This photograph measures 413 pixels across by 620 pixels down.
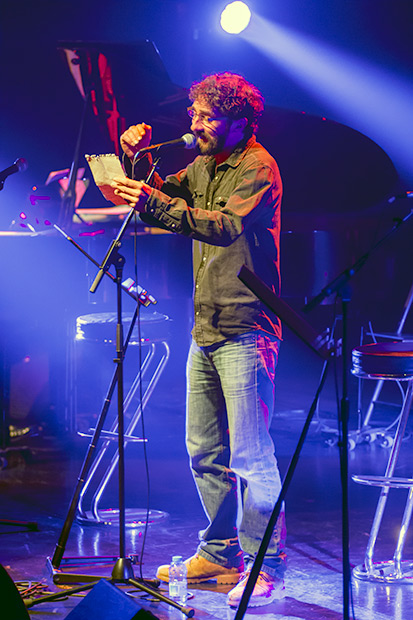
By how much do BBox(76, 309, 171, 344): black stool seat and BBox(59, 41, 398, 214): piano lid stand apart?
2183mm

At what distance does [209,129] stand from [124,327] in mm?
1626

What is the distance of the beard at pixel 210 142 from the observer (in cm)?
294

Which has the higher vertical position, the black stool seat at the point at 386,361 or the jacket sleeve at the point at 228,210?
the jacket sleeve at the point at 228,210

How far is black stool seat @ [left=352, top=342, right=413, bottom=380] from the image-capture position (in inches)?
119

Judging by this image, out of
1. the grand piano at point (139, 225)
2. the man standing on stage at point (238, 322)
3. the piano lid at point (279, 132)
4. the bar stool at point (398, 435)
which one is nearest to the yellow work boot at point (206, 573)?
the man standing on stage at point (238, 322)

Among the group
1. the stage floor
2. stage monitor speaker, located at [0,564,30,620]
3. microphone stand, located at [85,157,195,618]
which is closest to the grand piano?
the stage floor

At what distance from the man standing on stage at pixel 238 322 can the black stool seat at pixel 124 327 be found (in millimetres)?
1214

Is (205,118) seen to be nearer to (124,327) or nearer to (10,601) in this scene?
(124,327)

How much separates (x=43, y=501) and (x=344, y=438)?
2.62 m

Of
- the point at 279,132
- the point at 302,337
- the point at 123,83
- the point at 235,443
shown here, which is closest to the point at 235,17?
the point at 279,132

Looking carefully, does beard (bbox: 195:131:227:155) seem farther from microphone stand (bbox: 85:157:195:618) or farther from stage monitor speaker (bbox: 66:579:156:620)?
stage monitor speaker (bbox: 66:579:156:620)

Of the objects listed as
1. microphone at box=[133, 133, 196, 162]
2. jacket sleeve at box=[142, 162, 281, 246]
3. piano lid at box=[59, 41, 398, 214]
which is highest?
piano lid at box=[59, 41, 398, 214]

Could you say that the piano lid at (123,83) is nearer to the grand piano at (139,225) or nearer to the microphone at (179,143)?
the grand piano at (139,225)

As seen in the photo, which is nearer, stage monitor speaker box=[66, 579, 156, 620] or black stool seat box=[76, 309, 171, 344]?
stage monitor speaker box=[66, 579, 156, 620]
